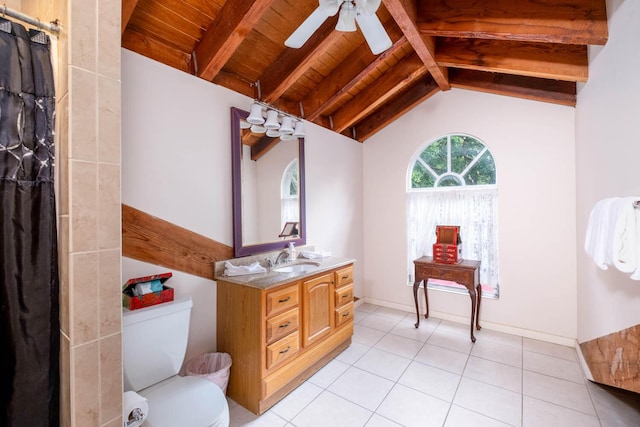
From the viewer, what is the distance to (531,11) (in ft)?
6.19

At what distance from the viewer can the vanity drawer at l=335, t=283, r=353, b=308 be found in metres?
2.58

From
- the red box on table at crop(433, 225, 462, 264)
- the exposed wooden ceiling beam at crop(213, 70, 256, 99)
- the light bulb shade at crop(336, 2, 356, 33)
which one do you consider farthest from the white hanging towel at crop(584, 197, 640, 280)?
the exposed wooden ceiling beam at crop(213, 70, 256, 99)

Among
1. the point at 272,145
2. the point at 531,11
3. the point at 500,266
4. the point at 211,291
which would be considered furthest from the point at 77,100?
the point at 500,266

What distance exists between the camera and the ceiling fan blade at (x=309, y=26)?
145 cm

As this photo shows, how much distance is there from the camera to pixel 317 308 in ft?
7.70

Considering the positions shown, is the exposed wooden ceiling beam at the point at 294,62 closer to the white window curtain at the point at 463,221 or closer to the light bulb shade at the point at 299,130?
the light bulb shade at the point at 299,130

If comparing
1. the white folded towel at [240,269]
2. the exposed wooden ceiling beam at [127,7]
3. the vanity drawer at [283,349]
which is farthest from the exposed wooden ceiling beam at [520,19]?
the vanity drawer at [283,349]

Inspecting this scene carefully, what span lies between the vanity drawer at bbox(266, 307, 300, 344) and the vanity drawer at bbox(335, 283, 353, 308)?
1.75ft

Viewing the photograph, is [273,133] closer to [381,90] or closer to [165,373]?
[381,90]

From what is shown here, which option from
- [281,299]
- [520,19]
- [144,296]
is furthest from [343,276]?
[520,19]

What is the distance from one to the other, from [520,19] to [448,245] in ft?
6.66

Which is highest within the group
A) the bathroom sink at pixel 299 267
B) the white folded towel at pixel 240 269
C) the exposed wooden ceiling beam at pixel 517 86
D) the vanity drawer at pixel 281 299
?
the exposed wooden ceiling beam at pixel 517 86

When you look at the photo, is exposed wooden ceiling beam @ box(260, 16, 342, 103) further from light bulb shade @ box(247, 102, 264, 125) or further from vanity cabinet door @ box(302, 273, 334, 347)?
vanity cabinet door @ box(302, 273, 334, 347)

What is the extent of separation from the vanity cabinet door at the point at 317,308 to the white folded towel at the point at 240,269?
39 cm
